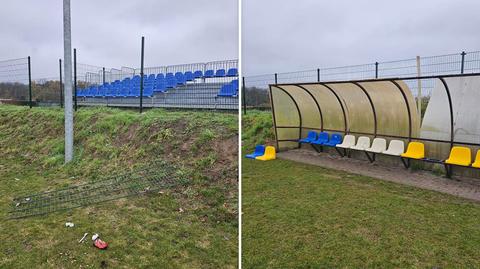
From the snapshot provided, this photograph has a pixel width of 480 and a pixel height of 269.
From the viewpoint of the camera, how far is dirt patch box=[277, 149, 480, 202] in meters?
5.73

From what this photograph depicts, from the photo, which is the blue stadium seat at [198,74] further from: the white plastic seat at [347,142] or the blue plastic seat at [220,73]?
the white plastic seat at [347,142]

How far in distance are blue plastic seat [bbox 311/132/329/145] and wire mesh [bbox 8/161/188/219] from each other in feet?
14.6

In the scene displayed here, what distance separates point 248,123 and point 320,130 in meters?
2.24

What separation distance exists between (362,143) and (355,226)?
451 cm

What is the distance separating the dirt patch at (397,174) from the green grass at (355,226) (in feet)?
1.29

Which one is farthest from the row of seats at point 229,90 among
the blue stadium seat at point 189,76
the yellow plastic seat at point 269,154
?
the blue stadium seat at point 189,76

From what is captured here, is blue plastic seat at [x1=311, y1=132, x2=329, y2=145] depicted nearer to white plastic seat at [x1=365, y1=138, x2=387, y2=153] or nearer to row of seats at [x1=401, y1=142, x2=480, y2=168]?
white plastic seat at [x1=365, y1=138, x2=387, y2=153]

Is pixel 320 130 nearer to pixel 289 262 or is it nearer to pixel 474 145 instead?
pixel 474 145

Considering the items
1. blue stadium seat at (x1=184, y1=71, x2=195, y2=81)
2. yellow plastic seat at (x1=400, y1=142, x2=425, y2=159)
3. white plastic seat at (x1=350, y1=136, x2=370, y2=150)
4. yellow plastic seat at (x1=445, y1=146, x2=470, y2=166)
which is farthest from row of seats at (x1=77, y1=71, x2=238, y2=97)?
yellow plastic seat at (x1=445, y1=146, x2=470, y2=166)

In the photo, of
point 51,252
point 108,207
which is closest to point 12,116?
point 108,207

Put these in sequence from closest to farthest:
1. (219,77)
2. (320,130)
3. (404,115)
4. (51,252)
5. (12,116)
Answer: (51,252)
(404,115)
(320,130)
(219,77)
(12,116)

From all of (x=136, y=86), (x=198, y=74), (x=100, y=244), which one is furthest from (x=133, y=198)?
(x=136, y=86)

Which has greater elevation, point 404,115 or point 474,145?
point 404,115

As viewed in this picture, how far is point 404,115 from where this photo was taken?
755 cm
